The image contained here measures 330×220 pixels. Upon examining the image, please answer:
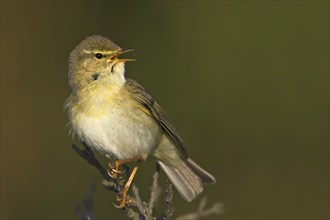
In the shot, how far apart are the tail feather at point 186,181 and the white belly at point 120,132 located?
1.51ft

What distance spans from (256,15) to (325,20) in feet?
1.76

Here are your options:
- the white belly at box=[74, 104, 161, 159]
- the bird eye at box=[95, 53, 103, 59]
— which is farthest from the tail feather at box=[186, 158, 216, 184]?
the bird eye at box=[95, 53, 103, 59]

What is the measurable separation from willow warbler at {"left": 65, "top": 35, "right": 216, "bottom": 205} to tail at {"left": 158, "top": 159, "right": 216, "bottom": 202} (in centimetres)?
29

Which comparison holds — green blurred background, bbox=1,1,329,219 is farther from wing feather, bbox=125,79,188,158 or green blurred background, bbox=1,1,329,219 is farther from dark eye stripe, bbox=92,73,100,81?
dark eye stripe, bbox=92,73,100,81

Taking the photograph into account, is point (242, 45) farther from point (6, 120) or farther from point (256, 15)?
point (6, 120)

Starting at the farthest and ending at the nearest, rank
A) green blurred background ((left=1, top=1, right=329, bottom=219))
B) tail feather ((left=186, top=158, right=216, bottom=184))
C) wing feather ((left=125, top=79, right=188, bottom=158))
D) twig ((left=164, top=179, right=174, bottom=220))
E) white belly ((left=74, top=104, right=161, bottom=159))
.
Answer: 1. green blurred background ((left=1, top=1, right=329, bottom=219))
2. tail feather ((left=186, top=158, right=216, bottom=184))
3. wing feather ((left=125, top=79, right=188, bottom=158))
4. white belly ((left=74, top=104, right=161, bottom=159))
5. twig ((left=164, top=179, right=174, bottom=220))

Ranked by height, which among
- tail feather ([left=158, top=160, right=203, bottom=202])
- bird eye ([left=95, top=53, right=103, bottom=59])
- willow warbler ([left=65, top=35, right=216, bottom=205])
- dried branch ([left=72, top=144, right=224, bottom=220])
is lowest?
tail feather ([left=158, top=160, right=203, bottom=202])

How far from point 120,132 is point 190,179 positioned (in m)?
0.81

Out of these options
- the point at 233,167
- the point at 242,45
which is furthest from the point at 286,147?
the point at 242,45

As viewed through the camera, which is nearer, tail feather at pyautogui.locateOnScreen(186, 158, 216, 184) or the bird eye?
the bird eye

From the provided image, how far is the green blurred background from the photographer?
5125 millimetres

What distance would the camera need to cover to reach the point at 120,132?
405 cm

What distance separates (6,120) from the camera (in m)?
5.52

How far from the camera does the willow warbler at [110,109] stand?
400cm
